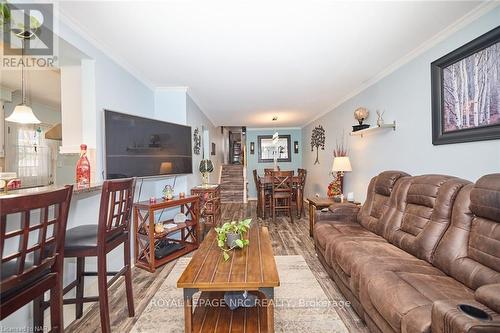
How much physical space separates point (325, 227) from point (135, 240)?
2311 mm

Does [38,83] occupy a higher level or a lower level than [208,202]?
higher

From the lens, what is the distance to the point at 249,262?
164 centimetres

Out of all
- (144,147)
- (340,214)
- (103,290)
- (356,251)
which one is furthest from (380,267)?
(144,147)

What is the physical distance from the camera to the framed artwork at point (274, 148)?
8016 mm

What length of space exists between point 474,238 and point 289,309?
1415 mm

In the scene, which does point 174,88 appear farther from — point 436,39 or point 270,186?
point 436,39

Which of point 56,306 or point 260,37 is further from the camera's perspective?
point 260,37

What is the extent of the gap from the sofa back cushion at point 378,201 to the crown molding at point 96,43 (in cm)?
329

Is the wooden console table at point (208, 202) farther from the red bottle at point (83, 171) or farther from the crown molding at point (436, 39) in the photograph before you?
the crown molding at point (436, 39)

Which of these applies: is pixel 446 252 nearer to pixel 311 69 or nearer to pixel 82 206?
pixel 311 69

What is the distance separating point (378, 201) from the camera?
259 cm

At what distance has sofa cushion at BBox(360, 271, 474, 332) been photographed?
1.15 metres

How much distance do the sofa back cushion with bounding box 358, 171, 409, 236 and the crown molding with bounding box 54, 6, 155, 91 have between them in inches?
129

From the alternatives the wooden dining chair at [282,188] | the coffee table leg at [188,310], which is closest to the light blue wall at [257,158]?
the wooden dining chair at [282,188]
